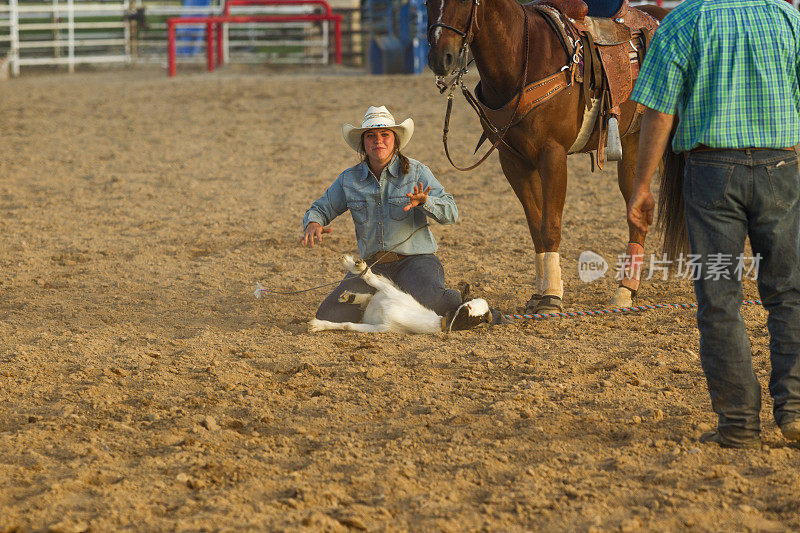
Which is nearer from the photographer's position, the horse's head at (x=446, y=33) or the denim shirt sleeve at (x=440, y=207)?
the horse's head at (x=446, y=33)

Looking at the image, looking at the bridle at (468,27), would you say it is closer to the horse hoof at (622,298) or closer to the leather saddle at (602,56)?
the leather saddle at (602,56)

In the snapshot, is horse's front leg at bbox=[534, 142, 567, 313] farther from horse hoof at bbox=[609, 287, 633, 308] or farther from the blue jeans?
the blue jeans

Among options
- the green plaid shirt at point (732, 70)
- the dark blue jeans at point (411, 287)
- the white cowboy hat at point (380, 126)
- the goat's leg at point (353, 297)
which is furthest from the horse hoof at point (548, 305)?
the green plaid shirt at point (732, 70)

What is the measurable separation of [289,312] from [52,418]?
194cm

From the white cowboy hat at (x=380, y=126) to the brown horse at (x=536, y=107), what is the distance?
0.40m

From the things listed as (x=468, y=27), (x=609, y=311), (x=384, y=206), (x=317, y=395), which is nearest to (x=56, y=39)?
(x=384, y=206)

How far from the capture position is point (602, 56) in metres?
5.65

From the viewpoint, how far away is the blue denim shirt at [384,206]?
5.29 metres

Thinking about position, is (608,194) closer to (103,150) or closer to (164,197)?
(164,197)

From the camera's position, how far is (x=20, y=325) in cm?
538

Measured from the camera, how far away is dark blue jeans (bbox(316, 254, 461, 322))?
517cm

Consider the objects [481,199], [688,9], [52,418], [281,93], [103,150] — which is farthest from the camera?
[281,93]

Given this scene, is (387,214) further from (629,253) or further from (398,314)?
(629,253)

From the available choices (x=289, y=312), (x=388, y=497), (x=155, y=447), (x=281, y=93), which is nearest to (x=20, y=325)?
(x=289, y=312)
